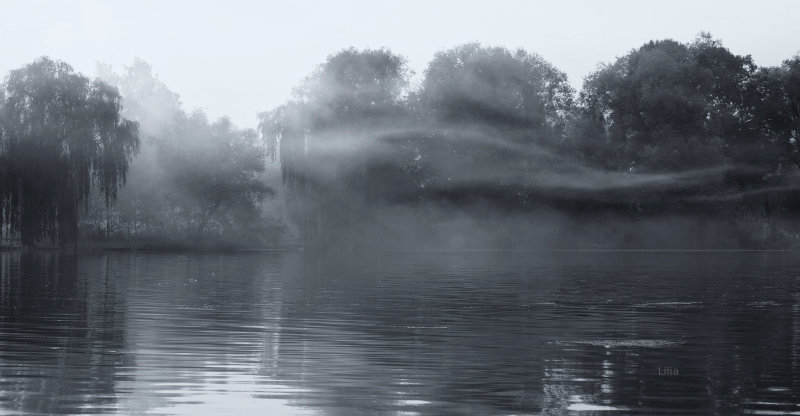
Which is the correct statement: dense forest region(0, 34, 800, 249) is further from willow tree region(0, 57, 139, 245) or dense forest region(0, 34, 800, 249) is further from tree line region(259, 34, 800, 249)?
willow tree region(0, 57, 139, 245)

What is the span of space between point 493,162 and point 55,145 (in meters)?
37.2

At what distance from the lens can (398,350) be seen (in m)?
16.9

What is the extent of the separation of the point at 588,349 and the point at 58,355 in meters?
7.52

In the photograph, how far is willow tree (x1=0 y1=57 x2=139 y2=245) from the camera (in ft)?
207

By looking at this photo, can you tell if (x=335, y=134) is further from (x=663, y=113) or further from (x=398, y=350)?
(x=398, y=350)

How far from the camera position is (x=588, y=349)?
1714 centimetres

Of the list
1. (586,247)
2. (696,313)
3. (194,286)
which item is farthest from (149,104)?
(696,313)

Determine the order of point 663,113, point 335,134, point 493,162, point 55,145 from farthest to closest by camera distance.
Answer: point 493,162, point 663,113, point 335,134, point 55,145

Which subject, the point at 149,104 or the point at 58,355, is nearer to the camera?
the point at 58,355

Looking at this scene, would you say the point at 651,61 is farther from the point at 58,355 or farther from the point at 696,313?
the point at 58,355

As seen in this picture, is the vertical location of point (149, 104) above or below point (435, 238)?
above

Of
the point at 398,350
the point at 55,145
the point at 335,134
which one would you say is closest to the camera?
the point at 398,350

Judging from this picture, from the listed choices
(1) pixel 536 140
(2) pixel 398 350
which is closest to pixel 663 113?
(1) pixel 536 140

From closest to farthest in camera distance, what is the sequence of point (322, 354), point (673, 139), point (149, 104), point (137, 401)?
point (137, 401) → point (322, 354) → point (673, 139) → point (149, 104)
